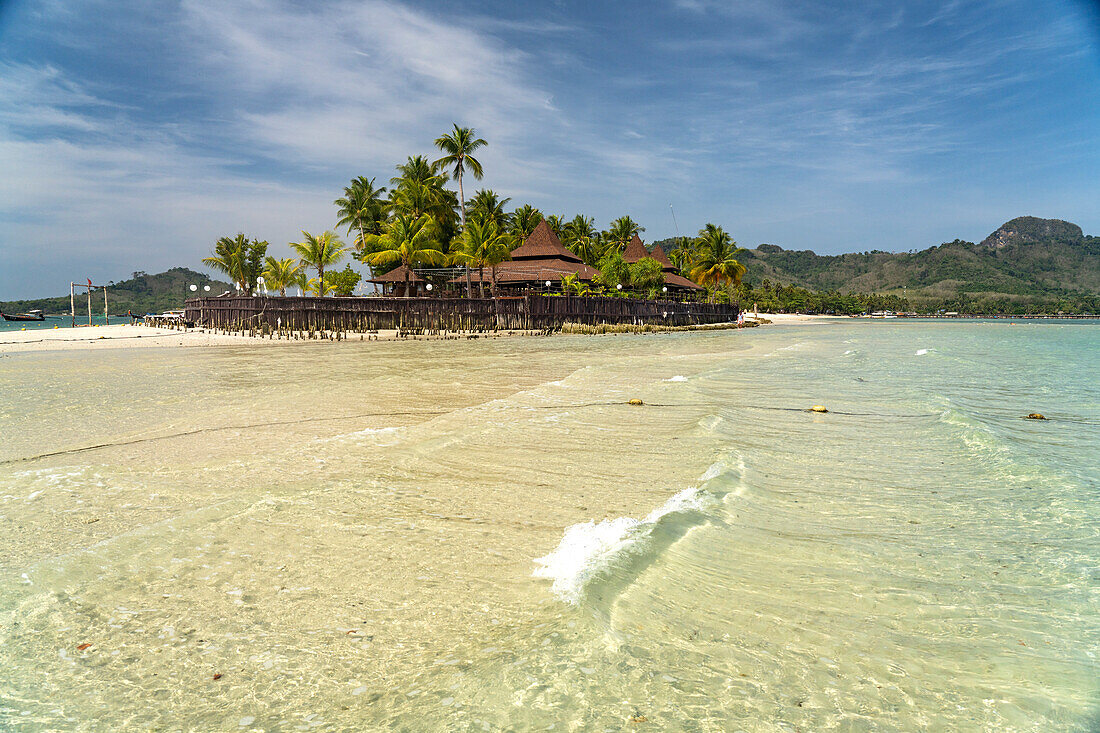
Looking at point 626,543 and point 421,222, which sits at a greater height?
point 421,222

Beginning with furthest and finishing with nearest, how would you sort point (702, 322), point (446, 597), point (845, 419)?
point (702, 322), point (845, 419), point (446, 597)

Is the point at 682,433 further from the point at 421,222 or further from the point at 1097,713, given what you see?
the point at 421,222

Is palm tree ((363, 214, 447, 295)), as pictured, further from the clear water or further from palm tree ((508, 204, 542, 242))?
the clear water

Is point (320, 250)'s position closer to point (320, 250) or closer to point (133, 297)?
point (320, 250)

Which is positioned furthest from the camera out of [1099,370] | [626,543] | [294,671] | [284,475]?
[1099,370]

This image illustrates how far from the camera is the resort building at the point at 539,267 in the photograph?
43812mm

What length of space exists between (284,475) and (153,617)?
221cm

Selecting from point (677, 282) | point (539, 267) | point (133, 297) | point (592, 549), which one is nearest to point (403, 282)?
point (539, 267)

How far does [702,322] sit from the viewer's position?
54875 millimetres

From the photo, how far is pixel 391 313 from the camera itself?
29.2 meters

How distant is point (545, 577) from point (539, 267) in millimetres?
42824

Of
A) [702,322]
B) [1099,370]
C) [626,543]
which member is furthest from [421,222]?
[626,543]

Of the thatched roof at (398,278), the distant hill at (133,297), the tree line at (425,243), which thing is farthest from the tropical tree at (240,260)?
the distant hill at (133,297)

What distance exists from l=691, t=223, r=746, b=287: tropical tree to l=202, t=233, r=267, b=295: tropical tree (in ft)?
158
